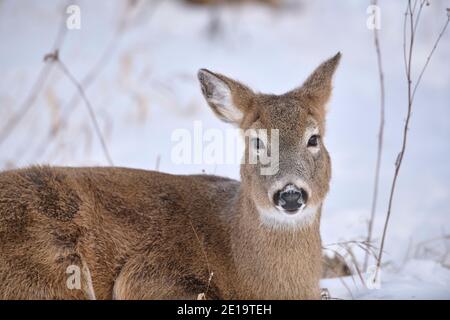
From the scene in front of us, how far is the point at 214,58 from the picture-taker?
44.0ft

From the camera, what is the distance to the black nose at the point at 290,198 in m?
5.48

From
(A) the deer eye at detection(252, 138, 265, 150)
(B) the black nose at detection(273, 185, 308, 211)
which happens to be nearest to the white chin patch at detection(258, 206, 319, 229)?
(B) the black nose at detection(273, 185, 308, 211)

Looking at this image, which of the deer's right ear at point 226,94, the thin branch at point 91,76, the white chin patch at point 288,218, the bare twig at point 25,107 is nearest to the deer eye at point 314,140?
the white chin patch at point 288,218

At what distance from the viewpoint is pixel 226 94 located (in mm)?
6281

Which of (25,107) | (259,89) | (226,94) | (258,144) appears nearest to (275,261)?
(258,144)

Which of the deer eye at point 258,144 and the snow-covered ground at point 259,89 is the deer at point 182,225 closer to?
the deer eye at point 258,144

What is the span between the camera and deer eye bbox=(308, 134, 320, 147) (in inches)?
231

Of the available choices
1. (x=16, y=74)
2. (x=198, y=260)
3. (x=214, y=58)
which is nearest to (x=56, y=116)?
(x=16, y=74)

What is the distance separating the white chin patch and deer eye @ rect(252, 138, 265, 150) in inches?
16.6

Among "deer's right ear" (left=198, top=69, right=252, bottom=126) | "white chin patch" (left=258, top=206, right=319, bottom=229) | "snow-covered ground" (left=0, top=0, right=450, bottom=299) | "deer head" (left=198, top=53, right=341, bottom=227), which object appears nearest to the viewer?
"deer head" (left=198, top=53, right=341, bottom=227)

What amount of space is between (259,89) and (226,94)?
5.67 metres

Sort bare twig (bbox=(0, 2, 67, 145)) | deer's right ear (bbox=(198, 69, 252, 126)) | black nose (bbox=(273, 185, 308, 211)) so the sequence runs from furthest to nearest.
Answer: bare twig (bbox=(0, 2, 67, 145)) → deer's right ear (bbox=(198, 69, 252, 126)) → black nose (bbox=(273, 185, 308, 211))

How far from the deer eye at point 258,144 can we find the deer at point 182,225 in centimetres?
2

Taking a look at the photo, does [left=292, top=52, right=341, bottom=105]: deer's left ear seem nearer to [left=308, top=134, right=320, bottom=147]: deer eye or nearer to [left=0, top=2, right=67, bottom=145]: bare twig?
[left=308, top=134, right=320, bottom=147]: deer eye
